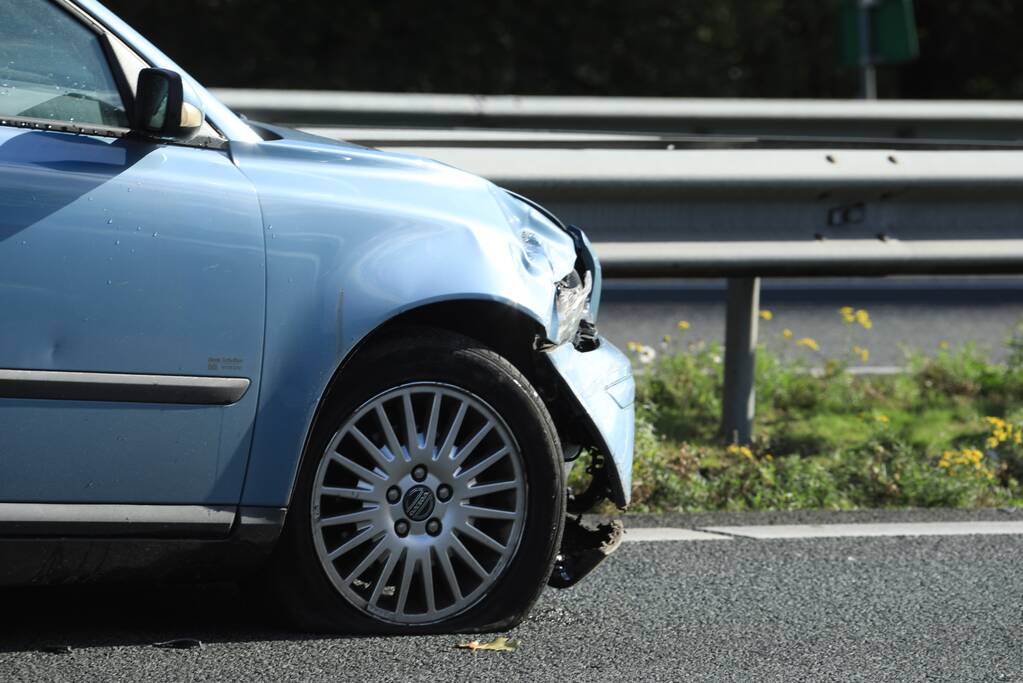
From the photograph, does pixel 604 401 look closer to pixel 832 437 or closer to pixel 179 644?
pixel 179 644

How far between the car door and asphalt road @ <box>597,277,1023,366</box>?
5.12 meters

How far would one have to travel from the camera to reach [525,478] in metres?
4.29

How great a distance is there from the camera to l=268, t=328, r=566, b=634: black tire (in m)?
4.14

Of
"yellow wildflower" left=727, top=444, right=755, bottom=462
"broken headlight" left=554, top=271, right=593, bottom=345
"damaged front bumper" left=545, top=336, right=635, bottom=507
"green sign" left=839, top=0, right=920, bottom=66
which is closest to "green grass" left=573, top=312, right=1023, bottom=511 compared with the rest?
"yellow wildflower" left=727, top=444, right=755, bottom=462

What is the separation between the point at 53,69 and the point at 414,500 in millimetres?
1333

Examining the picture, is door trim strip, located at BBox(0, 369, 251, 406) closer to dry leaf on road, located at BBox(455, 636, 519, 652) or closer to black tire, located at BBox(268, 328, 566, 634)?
black tire, located at BBox(268, 328, 566, 634)

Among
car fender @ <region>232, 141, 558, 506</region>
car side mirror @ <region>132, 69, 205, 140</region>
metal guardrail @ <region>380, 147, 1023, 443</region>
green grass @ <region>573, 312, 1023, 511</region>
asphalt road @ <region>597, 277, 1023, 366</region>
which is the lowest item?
asphalt road @ <region>597, 277, 1023, 366</region>

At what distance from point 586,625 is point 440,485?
57 cm

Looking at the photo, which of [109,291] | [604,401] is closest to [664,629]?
[604,401]

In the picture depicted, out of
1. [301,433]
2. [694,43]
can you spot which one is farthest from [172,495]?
[694,43]

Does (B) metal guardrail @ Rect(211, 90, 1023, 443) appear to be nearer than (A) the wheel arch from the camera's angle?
No

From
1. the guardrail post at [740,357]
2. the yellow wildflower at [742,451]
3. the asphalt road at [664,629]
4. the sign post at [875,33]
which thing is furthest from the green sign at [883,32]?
the asphalt road at [664,629]

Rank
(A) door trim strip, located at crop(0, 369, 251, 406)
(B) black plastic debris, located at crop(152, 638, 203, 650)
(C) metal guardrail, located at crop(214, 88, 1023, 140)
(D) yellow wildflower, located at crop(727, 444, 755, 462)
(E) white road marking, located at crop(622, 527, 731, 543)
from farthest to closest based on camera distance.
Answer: (C) metal guardrail, located at crop(214, 88, 1023, 140) → (D) yellow wildflower, located at crop(727, 444, 755, 462) → (E) white road marking, located at crop(622, 527, 731, 543) → (B) black plastic debris, located at crop(152, 638, 203, 650) → (A) door trim strip, located at crop(0, 369, 251, 406)

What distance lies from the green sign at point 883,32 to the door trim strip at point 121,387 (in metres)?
10.1
